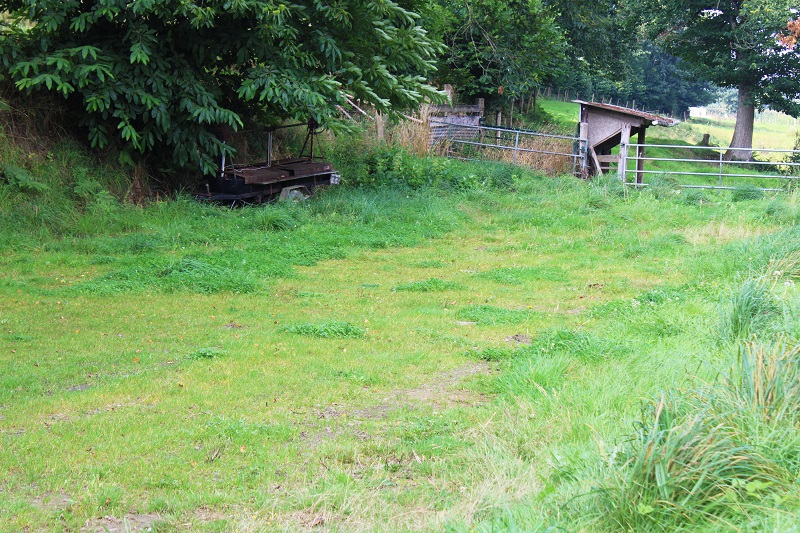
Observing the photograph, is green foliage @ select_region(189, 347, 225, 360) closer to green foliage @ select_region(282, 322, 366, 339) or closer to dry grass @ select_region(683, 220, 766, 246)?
green foliage @ select_region(282, 322, 366, 339)

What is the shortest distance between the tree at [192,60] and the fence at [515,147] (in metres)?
7.31

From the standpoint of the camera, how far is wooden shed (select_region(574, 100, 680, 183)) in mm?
21875

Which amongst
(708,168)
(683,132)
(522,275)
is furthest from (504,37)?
(683,132)

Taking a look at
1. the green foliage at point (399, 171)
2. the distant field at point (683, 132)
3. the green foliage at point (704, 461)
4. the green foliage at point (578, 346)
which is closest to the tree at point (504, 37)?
the green foliage at point (399, 171)

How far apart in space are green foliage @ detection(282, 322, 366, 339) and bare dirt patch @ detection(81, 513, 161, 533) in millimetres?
4012

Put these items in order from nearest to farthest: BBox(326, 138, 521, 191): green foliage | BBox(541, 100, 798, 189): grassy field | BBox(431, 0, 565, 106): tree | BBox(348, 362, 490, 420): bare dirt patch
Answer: BBox(348, 362, 490, 420): bare dirt patch, BBox(326, 138, 521, 191): green foliage, BBox(431, 0, 565, 106): tree, BBox(541, 100, 798, 189): grassy field

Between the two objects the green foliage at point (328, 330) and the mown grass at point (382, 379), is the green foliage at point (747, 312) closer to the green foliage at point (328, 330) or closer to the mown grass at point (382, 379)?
the mown grass at point (382, 379)

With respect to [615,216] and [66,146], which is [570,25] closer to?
[615,216]

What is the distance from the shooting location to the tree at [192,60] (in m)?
13.6

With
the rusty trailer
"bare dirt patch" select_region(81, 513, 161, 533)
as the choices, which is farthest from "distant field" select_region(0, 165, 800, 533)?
the rusty trailer

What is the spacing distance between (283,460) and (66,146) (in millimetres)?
11560

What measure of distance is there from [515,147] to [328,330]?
616 inches

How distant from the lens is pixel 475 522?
4188 mm

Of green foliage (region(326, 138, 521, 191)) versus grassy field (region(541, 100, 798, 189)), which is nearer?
green foliage (region(326, 138, 521, 191))
